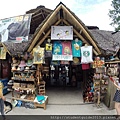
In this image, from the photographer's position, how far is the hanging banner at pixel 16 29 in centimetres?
891

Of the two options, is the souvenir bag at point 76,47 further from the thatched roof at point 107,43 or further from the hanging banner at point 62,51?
the thatched roof at point 107,43

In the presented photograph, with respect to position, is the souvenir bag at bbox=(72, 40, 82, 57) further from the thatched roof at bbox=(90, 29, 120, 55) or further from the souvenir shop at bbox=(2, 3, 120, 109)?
the thatched roof at bbox=(90, 29, 120, 55)

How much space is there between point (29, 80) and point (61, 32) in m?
2.83

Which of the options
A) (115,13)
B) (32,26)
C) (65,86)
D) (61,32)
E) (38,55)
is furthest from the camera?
(115,13)

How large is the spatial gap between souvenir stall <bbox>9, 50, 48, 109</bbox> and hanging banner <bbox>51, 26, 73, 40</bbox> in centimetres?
101

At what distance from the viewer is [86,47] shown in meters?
8.18

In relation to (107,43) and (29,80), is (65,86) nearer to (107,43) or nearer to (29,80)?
(107,43)

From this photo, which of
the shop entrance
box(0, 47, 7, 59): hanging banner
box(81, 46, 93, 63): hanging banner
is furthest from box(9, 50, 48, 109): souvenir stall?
box(81, 46, 93, 63): hanging banner

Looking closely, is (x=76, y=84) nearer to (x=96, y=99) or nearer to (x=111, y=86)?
(x=96, y=99)

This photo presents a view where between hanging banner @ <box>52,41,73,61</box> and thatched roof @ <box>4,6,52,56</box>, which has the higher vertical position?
thatched roof @ <box>4,6,52,56</box>

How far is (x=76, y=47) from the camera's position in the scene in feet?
27.2

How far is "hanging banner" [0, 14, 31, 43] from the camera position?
891cm

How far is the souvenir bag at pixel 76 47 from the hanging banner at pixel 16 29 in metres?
2.54

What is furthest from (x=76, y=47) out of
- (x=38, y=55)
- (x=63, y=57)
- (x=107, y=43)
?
(x=107, y=43)
